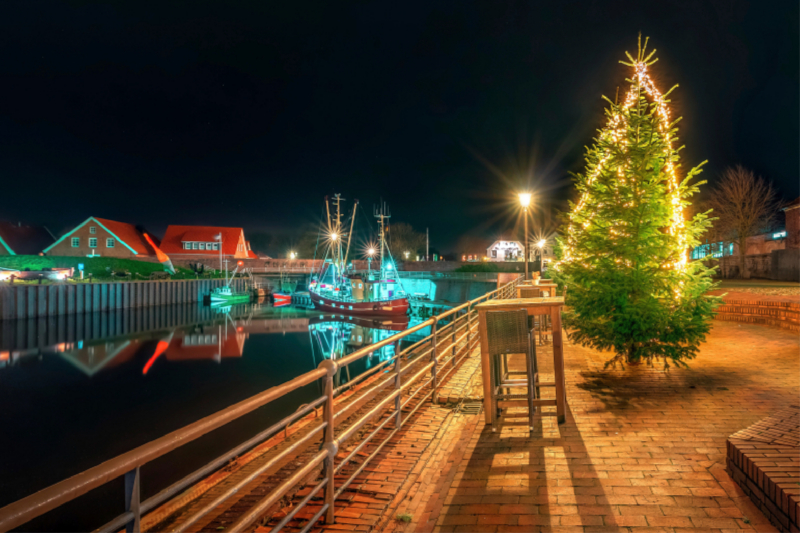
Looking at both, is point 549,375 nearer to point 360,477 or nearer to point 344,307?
point 360,477

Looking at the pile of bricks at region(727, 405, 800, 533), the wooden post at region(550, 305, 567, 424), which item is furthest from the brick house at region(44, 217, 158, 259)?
the pile of bricks at region(727, 405, 800, 533)

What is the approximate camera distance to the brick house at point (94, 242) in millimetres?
62312

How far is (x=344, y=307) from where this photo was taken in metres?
46.1

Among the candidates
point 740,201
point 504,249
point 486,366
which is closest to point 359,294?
point 740,201

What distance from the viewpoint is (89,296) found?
43.8 metres

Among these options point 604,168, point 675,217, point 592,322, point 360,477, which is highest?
point 604,168

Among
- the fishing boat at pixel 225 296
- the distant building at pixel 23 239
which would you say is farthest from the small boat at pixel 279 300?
the distant building at pixel 23 239

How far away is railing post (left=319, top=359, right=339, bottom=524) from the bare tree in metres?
43.7

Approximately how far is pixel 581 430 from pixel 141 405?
58.4 ft

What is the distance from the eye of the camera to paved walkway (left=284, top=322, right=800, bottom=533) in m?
3.31

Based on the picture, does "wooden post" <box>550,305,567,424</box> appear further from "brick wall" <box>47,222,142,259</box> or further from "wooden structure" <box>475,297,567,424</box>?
"brick wall" <box>47,222,142,259</box>

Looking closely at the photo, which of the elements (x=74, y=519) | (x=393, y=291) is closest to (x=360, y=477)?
(x=74, y=519)

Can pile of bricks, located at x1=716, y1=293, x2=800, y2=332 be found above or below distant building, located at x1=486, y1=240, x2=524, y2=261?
below

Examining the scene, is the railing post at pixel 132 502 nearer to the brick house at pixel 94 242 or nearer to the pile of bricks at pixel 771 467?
the pile of bricks at pixel 771 467
